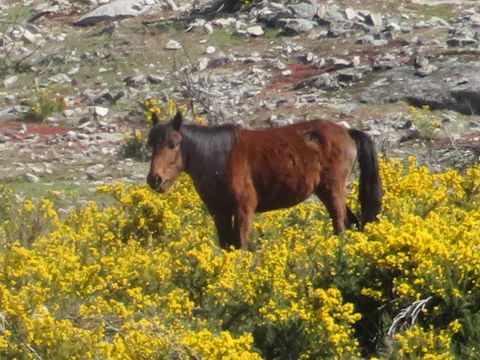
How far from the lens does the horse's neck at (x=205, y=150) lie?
11367 mm

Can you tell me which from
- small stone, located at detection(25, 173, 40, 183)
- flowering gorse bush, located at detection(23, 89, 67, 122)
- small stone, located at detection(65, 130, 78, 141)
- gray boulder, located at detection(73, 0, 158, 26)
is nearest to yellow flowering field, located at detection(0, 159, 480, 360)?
small stone, located at detection(25, 173, 40, 183)

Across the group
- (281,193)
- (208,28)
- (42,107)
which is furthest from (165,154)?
(208,28)

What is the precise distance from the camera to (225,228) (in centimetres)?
1133

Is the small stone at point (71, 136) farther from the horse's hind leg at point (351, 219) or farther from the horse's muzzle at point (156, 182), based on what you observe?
the horse's muzzle at point (156, 182)

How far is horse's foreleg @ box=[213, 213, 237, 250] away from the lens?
11.3 m

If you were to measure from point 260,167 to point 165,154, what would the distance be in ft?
2.60

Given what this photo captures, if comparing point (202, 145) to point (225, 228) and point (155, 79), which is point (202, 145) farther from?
point (155, 79)

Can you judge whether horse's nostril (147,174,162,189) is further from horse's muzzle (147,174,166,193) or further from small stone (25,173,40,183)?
small stone (25,173,40,183)

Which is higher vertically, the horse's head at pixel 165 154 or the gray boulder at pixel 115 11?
the horse's head at pixel 165 154

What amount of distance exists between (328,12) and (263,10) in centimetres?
128

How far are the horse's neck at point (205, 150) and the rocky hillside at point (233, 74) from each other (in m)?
4.61

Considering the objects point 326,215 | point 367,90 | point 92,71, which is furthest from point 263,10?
point 326,215

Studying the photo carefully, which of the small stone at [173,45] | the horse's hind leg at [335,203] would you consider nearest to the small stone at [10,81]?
the small stone at [173,45]

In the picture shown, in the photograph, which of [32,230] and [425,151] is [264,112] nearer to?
[425,151]
